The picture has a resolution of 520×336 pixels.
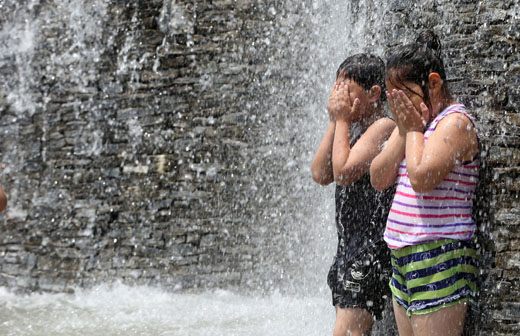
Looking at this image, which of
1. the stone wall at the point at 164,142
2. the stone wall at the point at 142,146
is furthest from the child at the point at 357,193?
the stone wall at the point at 142,146

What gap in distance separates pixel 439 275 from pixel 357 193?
0.51 metres

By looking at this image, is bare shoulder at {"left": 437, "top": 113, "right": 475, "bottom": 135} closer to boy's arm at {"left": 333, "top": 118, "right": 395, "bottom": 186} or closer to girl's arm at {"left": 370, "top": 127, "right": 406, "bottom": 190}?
girl's arm at {"left": 370, "top": 127, "right": 406, "bottom": 190}

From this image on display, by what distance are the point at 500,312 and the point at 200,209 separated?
3.99 m

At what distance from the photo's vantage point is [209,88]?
6.14 metres

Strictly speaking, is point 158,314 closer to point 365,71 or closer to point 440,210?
point 365,71

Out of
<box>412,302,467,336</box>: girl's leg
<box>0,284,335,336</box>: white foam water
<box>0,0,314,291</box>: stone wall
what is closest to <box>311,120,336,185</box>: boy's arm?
<box>412,302,467,336</box>: girl's leg

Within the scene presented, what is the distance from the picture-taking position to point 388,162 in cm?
204

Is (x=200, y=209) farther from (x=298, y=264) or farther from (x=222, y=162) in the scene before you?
(x=298, y=264)

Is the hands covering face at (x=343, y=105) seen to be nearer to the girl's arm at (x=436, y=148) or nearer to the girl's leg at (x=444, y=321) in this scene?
the girl's arm at (x=436, y=148)

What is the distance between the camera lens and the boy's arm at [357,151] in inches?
87.6

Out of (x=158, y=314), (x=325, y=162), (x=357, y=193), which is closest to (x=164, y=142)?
(x=158, y=314)

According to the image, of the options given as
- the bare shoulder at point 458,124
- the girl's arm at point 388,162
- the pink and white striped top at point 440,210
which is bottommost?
the pink and white striped top at point 440,210

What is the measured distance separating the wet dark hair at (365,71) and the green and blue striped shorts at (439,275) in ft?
2.35

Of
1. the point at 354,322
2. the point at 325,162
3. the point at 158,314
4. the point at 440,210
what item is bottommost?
the point at 158,314
